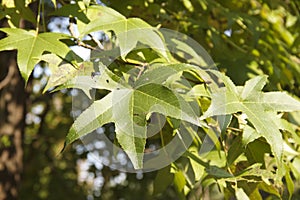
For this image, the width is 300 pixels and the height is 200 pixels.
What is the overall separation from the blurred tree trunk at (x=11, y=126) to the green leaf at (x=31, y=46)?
1133 mm

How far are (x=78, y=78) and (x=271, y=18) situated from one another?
0.91 metres

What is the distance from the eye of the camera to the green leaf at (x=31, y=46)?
75 cm

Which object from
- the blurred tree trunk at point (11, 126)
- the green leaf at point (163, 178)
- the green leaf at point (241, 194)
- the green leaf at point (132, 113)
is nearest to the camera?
the green leaf at point (132, 113)

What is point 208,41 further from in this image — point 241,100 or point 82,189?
point 82,189

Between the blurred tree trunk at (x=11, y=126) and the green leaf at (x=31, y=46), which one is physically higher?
the green leaf at (x=31, y=46)

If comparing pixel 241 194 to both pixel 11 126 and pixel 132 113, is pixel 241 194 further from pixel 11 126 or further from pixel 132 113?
pixel 11 126

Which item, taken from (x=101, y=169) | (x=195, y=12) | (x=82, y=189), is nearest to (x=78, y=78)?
(x=195, y=12)

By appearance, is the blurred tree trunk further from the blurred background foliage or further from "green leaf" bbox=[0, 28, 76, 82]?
"green leaf" bbox=[0, 28, 76, 82]

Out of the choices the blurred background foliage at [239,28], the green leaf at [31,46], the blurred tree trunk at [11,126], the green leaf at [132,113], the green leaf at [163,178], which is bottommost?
the blurred tree trunk at [11,126]

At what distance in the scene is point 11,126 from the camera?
6.68 feet

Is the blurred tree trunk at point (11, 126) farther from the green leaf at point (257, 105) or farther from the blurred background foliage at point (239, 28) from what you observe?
the green leaf at point (257, 105)

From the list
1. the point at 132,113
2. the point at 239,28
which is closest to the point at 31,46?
the point at 132,113

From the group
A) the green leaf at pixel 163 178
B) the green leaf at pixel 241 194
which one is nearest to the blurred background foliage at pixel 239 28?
the green leaf at pixel 163 178

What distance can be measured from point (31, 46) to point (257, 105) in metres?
0.34
